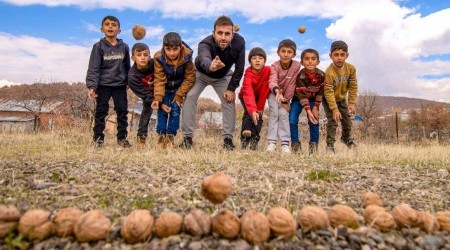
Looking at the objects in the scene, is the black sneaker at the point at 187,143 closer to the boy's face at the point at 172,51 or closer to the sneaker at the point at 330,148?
the boy's face at the point at 172,51

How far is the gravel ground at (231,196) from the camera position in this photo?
1.60 metres

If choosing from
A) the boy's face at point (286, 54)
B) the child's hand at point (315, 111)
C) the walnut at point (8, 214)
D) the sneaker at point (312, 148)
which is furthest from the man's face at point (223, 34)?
the walnut at point (8, 214)

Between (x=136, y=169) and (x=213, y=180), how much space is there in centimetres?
197

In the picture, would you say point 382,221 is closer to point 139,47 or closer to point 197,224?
point 197,224

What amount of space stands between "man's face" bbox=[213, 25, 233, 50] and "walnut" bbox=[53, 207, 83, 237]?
4426mm

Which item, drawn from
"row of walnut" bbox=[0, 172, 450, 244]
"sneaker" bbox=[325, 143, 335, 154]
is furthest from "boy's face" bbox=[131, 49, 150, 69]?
"row of walnut" bbox=[0, 172, 450, 244]

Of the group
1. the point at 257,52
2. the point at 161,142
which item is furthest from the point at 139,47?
the point at 257,52

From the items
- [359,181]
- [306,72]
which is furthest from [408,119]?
[359,181]

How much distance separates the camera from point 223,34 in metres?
5.60

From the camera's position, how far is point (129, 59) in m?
6.26

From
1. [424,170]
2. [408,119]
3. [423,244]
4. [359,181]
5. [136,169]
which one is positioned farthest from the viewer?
[408,119]

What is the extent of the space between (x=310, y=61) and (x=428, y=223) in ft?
15.1

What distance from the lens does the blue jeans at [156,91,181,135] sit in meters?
5.91

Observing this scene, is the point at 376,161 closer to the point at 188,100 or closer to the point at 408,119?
the point at 188,100
